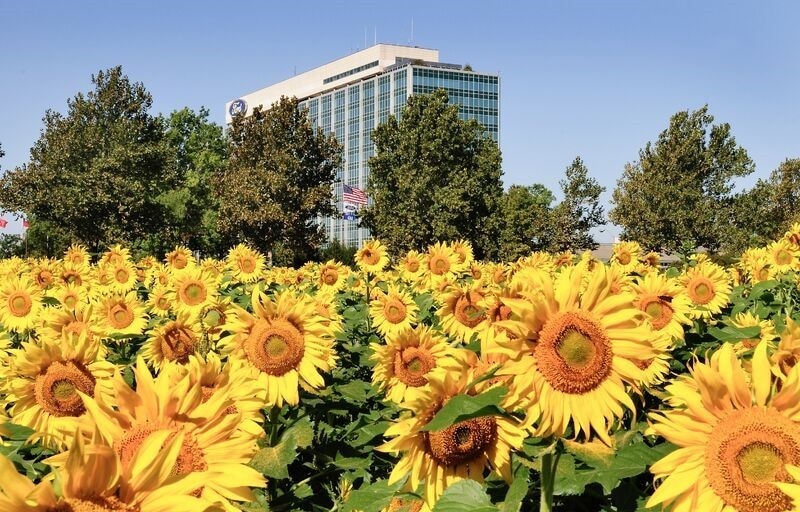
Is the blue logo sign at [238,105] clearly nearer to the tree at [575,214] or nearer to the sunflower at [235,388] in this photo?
the tree at [575,214]

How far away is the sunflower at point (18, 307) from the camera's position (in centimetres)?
766

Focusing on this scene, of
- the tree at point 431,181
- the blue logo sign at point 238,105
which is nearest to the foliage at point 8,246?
the tree at point 431,181

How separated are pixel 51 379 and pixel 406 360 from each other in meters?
1.78

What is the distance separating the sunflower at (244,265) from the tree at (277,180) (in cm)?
3639

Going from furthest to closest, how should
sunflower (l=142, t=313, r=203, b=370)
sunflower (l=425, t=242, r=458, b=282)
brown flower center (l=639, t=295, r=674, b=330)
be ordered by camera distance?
1. sunflower (l=425, t=242, r=458, b=282)
2. sunflower (l=142, t=313, r=203, b=370)
3. brown flower center (l=639, t=295, r=674, b=330)

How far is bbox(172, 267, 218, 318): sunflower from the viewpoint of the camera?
7559mm

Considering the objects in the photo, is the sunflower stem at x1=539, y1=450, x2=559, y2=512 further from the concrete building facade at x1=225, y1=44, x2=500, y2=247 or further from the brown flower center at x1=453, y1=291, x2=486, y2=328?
the concrete building facade at x1=225, y1=44, x2=500, y2=247

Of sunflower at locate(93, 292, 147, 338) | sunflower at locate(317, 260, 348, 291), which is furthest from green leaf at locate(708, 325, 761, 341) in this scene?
sunflower at locate(317, 260, 348, 291)

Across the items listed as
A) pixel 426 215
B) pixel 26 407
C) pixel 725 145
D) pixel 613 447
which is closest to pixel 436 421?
pixel 613 447

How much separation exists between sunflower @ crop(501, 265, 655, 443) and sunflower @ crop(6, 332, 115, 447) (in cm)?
208

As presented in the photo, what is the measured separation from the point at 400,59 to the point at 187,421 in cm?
12597

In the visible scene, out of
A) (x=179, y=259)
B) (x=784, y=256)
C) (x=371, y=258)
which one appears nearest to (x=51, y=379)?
(x=371, y=258)

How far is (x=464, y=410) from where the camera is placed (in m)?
2.00

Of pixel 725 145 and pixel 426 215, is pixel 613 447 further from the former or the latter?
pixel 725 145
